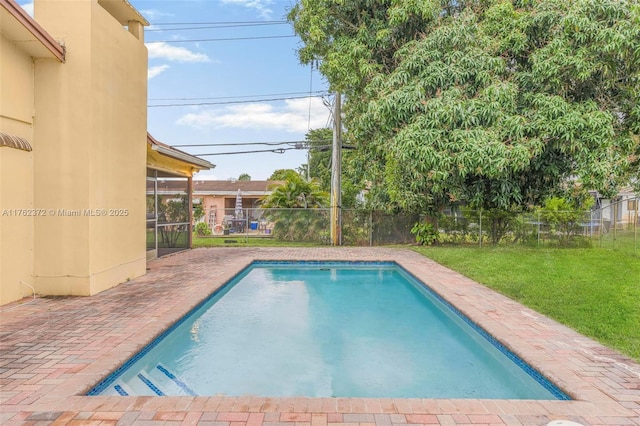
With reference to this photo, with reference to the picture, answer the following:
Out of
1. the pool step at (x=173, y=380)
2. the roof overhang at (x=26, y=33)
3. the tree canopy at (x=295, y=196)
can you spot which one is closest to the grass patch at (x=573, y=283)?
the pool step at (x=173, y=380)

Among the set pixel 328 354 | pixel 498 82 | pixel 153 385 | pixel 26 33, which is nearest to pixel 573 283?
pixel 498 82

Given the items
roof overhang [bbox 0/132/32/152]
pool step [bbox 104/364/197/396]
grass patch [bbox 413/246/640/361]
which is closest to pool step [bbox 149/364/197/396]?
pool step [bbox 104/364/197/396]

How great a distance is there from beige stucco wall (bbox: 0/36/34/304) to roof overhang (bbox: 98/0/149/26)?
6.86 ft

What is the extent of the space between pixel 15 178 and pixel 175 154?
13.4ft

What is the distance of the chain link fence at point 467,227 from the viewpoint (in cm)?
1416

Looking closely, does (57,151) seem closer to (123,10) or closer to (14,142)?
(14,142)

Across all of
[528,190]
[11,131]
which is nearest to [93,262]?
[11,131]

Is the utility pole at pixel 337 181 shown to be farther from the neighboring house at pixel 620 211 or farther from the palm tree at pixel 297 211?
the neighboring house at pixel 620 211

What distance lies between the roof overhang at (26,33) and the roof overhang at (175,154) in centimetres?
281

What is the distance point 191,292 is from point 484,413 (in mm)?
5111

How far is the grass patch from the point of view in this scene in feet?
15.5

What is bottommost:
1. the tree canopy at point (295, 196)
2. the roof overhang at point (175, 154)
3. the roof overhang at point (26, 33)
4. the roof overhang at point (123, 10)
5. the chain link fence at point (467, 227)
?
the chain link fence at point (467, 227)

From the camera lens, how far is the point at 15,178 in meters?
5.55

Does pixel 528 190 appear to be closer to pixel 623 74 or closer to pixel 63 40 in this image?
pixel 623 74
